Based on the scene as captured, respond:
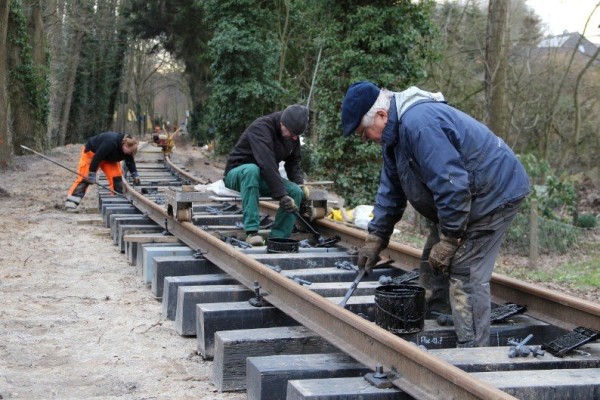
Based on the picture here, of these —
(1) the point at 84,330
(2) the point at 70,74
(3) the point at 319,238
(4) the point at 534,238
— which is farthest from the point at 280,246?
(2) the point at 70,74

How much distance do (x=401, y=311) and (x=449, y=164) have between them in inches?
33.8

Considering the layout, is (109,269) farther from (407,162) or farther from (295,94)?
(295,94)

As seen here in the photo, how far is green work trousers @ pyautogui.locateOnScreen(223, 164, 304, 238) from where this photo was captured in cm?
718

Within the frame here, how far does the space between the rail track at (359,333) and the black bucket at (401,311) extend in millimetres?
89

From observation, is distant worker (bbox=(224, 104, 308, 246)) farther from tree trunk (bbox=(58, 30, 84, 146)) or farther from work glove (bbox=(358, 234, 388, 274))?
tree trunk (bbox=(58, 30, 84, 146))

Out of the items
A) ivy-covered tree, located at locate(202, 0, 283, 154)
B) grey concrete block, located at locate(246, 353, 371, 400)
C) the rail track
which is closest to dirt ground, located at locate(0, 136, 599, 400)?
the rail track

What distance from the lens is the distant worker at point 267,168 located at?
7.05 meters

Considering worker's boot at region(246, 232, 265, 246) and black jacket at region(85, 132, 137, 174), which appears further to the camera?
black jacket at region(85, 132, 137, 174)

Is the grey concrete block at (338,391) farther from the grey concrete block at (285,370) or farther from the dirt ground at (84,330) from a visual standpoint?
the dirt ground at (84,330)

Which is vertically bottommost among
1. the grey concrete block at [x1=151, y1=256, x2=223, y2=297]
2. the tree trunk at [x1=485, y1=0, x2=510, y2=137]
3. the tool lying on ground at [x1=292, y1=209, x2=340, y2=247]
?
the grey concrete block at [x1=151, y1=256, x2=223, y2=297]

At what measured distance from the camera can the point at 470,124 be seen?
416 centimetres

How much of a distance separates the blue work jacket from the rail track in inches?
28.1

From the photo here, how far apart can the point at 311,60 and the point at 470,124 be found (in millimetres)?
27602

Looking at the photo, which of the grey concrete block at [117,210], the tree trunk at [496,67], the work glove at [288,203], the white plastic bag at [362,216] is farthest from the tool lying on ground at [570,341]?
the tree trunk at [496,67]
